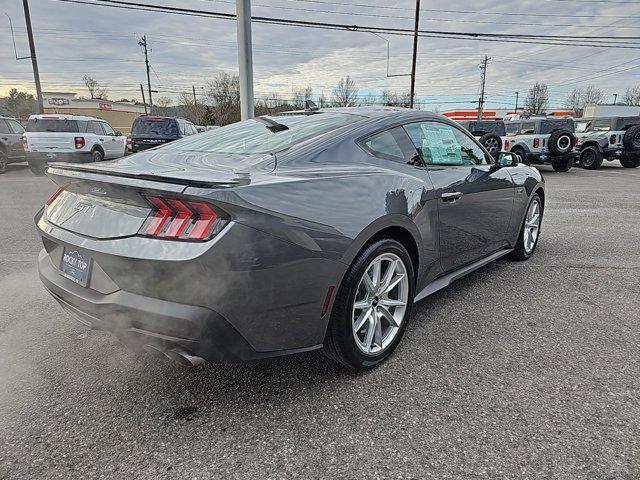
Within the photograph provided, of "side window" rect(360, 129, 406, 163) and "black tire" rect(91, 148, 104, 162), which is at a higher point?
"side window" rect(360, 129, 406, 163)

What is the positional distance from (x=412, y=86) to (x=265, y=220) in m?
27.0

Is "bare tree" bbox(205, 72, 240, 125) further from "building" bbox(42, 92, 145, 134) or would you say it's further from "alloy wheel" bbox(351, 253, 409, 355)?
"alloy wheel" bbox(351, 253, 409, 355)

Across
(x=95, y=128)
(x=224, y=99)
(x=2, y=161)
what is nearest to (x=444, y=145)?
(x=95, y=128)

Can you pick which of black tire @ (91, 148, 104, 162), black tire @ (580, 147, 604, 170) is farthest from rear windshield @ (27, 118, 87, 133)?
black tire @ (580, 147, 604, 170)

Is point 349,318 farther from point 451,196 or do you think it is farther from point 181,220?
point 451,196

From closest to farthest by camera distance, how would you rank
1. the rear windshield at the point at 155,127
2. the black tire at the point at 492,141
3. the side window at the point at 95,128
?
1. the side window at the point at 95,128
2. the black tire at the point at 492,141
3. the rear windshield at the point at 155,127

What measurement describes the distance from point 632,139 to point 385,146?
1734cm

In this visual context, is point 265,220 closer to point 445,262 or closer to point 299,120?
point 299,120

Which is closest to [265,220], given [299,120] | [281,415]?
[281,415]

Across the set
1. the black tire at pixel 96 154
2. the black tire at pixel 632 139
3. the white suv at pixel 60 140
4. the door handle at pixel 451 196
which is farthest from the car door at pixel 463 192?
the black tire at pixel 632 139

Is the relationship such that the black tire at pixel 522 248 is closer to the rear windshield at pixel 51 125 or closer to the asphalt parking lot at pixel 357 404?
the asphalt parking lot at pixel 357 404

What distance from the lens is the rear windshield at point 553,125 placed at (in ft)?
49.5

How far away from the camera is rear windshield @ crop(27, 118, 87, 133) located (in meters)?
12.2

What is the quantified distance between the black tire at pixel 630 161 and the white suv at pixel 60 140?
18.6 metres
